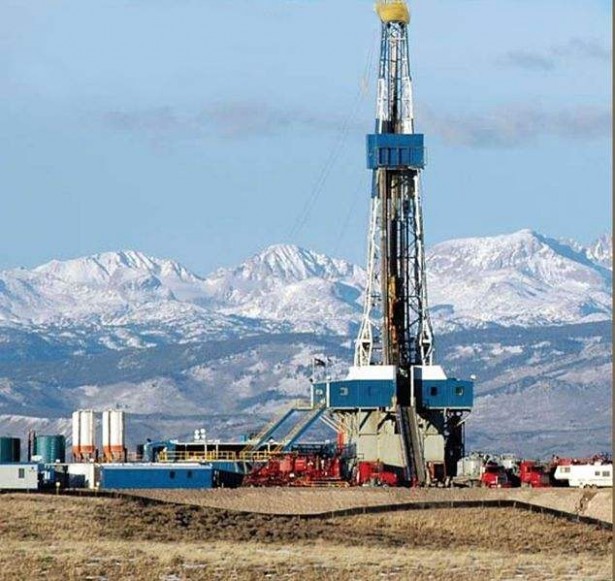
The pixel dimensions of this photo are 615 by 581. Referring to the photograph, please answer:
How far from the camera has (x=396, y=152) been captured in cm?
12888

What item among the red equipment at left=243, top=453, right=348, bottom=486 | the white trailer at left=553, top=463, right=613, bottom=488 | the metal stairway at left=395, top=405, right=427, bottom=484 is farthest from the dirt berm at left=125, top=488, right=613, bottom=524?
the metal stairway at left=395, top=405, right=427, bottom=484

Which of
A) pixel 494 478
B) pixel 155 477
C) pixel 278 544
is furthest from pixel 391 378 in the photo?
pixel 278 544

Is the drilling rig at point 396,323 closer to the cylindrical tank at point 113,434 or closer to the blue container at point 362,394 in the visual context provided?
the blue container at point 362,394

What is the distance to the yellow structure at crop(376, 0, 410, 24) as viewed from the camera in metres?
130

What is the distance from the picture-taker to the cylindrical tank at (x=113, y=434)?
13350 cm

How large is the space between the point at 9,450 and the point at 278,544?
45.5 meters

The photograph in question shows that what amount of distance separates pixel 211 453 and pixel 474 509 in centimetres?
3133

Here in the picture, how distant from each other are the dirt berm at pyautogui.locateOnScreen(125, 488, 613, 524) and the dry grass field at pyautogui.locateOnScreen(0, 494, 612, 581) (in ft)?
30.7

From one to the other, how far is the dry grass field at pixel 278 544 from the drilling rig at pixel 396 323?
25.9m

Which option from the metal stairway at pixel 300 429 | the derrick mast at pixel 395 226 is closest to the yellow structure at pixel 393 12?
the derrick mast at pixel 395 226

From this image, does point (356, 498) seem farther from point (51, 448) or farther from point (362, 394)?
point (51, 448)

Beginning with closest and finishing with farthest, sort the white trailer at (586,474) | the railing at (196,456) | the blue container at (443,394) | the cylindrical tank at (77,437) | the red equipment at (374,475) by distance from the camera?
the red equipment at (374,475) → the white trailer at (586,474) → the blue container at (443,394) → the railing at (196,456) → the cylindrical tank at (77,437)

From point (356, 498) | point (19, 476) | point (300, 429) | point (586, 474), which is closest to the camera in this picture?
point (356, 498)

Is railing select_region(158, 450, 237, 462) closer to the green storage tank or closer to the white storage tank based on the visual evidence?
the white storage tank
